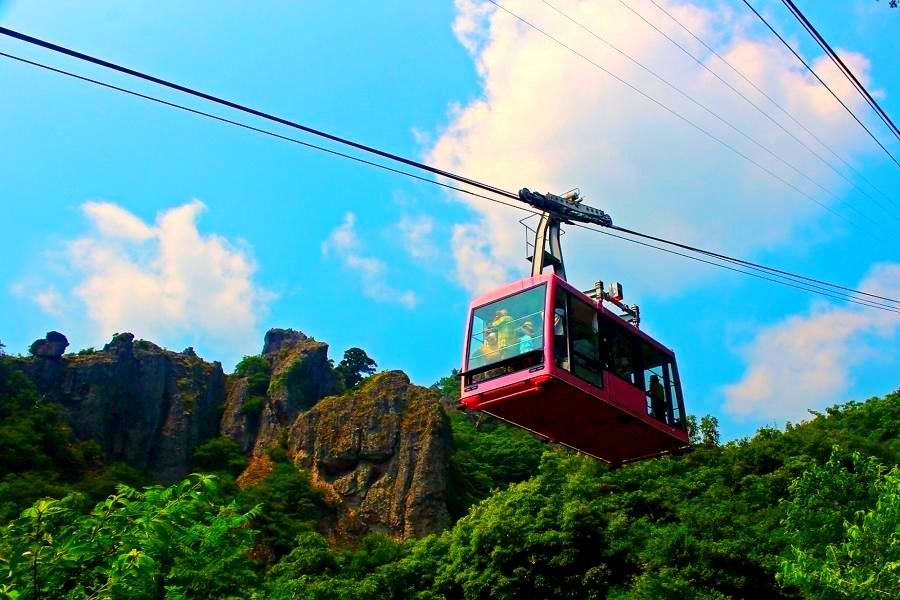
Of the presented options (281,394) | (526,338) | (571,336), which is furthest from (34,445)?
(571,336)

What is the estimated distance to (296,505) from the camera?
174ft

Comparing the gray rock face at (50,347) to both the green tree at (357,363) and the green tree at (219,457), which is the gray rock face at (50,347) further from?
the green tree at (357,363)

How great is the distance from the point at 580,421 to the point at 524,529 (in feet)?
52.5

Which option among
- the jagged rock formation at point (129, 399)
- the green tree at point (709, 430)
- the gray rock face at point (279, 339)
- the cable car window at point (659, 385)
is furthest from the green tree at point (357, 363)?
the cable car window at point (659, 385)

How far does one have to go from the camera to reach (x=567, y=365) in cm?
1326

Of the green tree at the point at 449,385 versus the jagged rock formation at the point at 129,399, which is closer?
the jagged rock formation at the point at 129,399

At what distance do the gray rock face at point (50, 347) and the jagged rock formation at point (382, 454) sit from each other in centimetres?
1847

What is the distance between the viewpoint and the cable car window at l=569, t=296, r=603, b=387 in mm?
13570

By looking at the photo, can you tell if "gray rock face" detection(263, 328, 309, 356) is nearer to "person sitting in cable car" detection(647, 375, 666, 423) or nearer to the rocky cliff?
the rocky cliff

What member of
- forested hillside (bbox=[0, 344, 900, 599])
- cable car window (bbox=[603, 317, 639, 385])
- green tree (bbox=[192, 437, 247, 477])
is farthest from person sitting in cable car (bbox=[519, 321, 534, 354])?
green tree (bbox=[192, 437, 247, 477])

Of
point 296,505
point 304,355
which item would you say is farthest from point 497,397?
point 304,355

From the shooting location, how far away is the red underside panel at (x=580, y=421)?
1340cm

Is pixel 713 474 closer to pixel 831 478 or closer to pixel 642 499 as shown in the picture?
pixel 642 499

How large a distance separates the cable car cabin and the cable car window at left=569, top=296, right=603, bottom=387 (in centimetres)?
2
